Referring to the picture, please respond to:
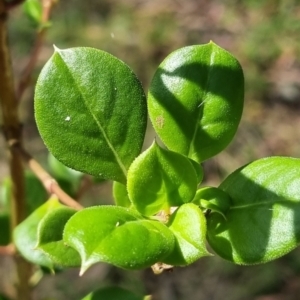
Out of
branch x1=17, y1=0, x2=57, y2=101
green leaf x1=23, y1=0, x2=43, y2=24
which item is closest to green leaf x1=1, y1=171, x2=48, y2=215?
branch x1=17, y1=0, x2=57, y2=101

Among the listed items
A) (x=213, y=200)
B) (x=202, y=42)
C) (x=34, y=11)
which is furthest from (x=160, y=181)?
(x=202, y=42)

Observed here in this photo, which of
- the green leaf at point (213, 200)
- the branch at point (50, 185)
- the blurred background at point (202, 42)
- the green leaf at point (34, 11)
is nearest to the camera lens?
the green leaf at point (213, 200)

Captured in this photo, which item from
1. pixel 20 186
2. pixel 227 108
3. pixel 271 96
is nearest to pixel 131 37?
pixel 271 96

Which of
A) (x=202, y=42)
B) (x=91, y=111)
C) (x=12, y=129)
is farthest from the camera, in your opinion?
(x=202, y=42)

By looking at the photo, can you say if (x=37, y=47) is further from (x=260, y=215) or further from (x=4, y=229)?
(x=260, y=215)

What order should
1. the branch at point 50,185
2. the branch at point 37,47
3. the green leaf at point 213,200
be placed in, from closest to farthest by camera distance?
the green leaf at point 213,200, the branch at point 50,185, the branch at point 37,47

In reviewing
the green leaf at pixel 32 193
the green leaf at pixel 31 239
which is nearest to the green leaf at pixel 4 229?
the green leaf at pixel 32 193

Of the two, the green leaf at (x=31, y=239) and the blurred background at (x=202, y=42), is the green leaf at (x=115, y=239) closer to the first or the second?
the green leaf at (x=31, y=239)

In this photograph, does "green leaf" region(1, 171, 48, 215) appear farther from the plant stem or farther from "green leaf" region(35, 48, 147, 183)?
"green leaf" region(35, 48, 147, 183)
